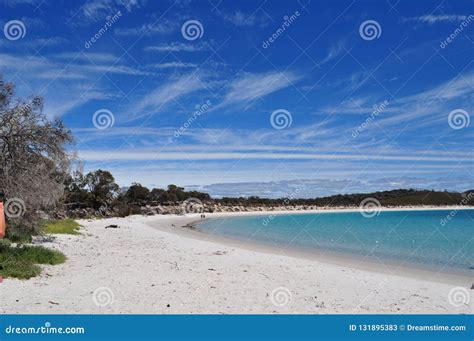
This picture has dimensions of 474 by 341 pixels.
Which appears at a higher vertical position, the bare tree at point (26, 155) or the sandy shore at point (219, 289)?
the bare tree at point (26, 155)

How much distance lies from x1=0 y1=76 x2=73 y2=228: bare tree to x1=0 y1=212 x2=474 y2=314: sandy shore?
262 cm

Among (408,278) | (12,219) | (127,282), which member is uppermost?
(12,219)

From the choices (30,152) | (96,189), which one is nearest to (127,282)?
(30,152)

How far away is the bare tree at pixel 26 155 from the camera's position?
49.1 feet

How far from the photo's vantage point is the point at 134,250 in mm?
20328

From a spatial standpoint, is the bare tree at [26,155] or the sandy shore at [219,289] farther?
the bare tree at [26,155]

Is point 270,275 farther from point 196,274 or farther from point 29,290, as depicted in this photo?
point 29,290

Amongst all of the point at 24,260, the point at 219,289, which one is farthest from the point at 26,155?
the point at 219,289

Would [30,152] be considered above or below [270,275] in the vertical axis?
above

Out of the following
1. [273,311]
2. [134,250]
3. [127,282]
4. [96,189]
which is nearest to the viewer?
[273,311]

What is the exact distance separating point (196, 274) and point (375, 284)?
5266 mm

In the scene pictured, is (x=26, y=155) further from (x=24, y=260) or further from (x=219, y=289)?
(x=219, y=289)

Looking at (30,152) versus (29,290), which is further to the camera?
(30,152)

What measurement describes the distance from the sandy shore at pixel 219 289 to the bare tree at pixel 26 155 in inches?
103
